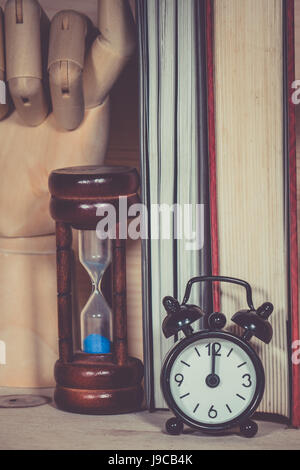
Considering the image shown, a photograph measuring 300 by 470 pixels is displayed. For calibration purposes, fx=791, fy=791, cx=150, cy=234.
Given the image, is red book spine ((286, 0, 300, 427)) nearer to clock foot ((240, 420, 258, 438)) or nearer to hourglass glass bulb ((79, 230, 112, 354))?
clock foot ((240, 420, 258, 438))

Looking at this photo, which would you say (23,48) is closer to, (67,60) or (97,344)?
(67,60)

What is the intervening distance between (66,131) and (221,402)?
549 millimetres

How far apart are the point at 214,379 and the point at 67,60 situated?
55 cm

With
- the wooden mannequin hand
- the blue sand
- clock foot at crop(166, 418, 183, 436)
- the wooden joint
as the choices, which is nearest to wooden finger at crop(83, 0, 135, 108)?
the wooden mannequin hand

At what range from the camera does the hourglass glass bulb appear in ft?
4.17

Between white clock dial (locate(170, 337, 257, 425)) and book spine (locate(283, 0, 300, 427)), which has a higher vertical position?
book spine (locate(283, 0, 300, 427))

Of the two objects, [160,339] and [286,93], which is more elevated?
[286,93]

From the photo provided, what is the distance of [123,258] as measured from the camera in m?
1.24

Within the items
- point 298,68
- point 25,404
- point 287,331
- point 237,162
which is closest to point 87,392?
point 25,404

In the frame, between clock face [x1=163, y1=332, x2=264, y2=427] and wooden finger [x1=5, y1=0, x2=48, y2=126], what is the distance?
504 mm

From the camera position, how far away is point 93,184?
4.01ft
